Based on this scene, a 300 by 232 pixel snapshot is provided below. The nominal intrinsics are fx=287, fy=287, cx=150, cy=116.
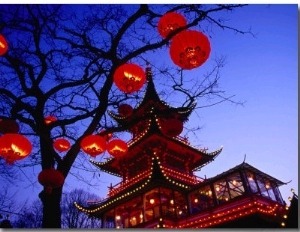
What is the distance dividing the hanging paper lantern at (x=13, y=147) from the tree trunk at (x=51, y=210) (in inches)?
22.2

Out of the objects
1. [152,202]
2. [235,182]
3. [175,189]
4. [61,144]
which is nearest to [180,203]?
[175,189]

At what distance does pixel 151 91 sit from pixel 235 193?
6.34 metres

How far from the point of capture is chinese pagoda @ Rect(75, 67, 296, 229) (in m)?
6.75

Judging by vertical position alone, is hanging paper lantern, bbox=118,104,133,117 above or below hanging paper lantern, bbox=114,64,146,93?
above

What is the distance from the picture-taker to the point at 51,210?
335cm

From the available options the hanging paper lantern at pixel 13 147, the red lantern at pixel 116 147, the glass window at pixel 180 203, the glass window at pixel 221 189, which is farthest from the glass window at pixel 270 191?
the hanging paper lantern at pixel 13 147

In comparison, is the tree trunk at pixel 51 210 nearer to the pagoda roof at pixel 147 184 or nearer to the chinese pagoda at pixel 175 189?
the chinese pagoda at pixel 175 189

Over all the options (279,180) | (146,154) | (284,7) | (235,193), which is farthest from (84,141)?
(146,154)

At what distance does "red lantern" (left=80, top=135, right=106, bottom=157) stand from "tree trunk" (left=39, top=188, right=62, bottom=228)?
28.9 inches

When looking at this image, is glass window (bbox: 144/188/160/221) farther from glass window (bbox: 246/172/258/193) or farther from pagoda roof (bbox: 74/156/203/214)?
glass window (bbox: 246/172/258/193)

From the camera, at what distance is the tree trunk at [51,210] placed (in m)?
3.29

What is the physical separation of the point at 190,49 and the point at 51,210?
2.42 metres

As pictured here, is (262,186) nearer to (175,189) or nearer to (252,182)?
(252,182)

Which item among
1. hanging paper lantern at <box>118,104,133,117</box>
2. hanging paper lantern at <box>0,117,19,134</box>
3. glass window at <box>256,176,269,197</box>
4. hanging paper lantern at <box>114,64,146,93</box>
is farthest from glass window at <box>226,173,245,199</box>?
hanging paper lantern at <box>0,117,19,134</box>
